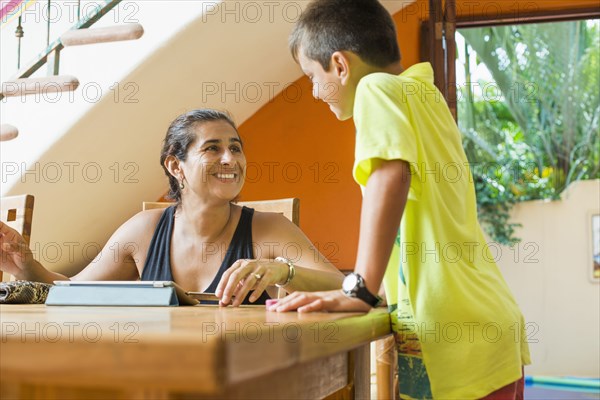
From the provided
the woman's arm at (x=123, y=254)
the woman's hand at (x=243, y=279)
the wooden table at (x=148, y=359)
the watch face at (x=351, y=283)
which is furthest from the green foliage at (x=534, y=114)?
the wooden table at (x=148, y=359)

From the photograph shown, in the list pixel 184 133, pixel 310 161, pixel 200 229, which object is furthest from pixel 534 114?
pixel 200 229

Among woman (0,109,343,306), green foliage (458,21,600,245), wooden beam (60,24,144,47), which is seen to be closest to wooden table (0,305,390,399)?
woman (0,109,343,306)

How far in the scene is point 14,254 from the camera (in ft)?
5.85

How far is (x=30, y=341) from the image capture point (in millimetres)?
548

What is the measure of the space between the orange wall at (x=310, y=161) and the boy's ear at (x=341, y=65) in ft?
12.2

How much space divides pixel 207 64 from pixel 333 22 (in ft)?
9.41

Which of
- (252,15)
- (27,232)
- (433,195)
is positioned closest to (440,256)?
(433,195)

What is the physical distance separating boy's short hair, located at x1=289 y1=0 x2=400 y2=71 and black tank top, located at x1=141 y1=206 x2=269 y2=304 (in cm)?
96

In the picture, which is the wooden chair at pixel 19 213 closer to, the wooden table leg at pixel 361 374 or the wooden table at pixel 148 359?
the wooden table leg at pixel 361 374

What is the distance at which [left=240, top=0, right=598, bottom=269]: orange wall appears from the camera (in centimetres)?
489

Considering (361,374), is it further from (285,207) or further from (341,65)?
(285,207)

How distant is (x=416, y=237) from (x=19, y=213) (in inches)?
64.1

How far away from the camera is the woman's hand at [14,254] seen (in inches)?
68.4

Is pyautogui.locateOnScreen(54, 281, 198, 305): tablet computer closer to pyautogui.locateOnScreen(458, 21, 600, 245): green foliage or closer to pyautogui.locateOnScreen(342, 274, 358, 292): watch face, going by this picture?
pyautogui.locateOnScreen(342, 274, 358, 292): watch face
